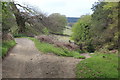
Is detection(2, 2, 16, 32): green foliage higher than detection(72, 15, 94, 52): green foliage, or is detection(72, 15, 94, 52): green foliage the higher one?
detection(2, 2, 16, 32): green foliage

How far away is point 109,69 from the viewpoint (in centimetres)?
688

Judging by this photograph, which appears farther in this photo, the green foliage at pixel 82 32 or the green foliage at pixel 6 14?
the green foliage at pixel 82 32

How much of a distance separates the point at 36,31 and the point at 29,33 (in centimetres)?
311

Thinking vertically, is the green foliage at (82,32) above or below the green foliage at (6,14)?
below

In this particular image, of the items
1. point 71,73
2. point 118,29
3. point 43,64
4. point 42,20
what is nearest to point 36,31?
point 42,20

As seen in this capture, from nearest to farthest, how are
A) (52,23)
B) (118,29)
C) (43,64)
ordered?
(118,29) < (43,64) < (52,23)

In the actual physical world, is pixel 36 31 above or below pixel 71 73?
A: above

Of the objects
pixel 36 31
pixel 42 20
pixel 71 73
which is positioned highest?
pixel 42 20

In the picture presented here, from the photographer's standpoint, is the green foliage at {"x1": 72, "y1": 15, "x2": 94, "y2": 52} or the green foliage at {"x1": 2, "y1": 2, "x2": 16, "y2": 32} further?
the green foliage at {"x1": 72, "y1": 15, "x2": 94, "y2": 52}

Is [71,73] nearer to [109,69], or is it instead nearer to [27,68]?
[109,69]

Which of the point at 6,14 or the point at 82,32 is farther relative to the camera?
the point at 82,32

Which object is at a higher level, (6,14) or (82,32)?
(6,14)

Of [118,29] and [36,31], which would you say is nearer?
[118,29]

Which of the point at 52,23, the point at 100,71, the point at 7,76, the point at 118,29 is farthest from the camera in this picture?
the point at 52,23
